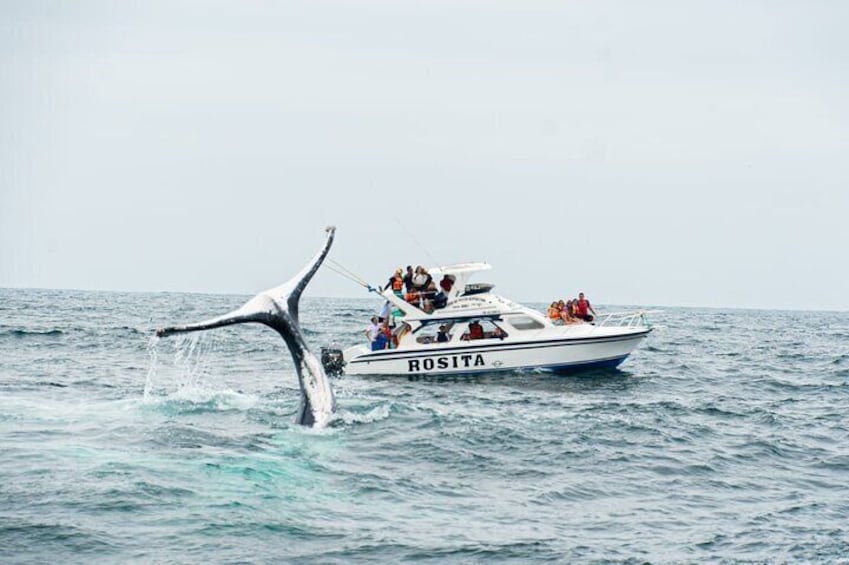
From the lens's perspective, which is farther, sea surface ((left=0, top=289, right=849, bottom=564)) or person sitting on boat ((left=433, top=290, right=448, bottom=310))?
person sitting on boat ((left=433, top=290, right=448, bottom=310))

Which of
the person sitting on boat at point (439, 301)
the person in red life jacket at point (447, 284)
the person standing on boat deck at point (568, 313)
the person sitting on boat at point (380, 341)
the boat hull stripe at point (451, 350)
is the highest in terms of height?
the person in red life jacket at point (447, 284)

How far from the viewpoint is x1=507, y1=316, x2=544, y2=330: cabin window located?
1181 inches

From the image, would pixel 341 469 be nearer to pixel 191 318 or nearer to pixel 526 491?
pixel 526 491

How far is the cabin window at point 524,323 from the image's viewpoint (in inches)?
1181

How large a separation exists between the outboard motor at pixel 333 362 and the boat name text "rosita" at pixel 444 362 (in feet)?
6.51

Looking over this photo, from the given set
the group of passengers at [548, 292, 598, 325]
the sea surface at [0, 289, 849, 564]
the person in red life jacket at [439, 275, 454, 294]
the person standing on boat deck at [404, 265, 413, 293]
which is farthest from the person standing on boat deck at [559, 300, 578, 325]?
the person standing on boat deck at [404, 265, 413, 293]

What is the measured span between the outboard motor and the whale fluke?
9569 mm

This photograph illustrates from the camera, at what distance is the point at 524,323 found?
3016 centimetres

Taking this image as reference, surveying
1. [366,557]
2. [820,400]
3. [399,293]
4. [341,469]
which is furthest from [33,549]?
[820,400]

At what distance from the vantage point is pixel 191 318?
61281mm

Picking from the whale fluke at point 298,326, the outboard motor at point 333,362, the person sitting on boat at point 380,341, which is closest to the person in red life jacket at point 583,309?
the person sitting on boat at point 380,341

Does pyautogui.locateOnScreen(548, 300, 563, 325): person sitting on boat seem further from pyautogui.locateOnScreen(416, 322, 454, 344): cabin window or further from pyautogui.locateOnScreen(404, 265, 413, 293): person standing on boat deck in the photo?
pyautogui.locateOnScreen(404, 265, 413, 293): person standing on boat deck

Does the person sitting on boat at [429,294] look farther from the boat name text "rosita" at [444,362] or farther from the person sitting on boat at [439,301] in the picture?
the boat name text "rosita" at [444,362]

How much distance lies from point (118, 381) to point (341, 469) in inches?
487
